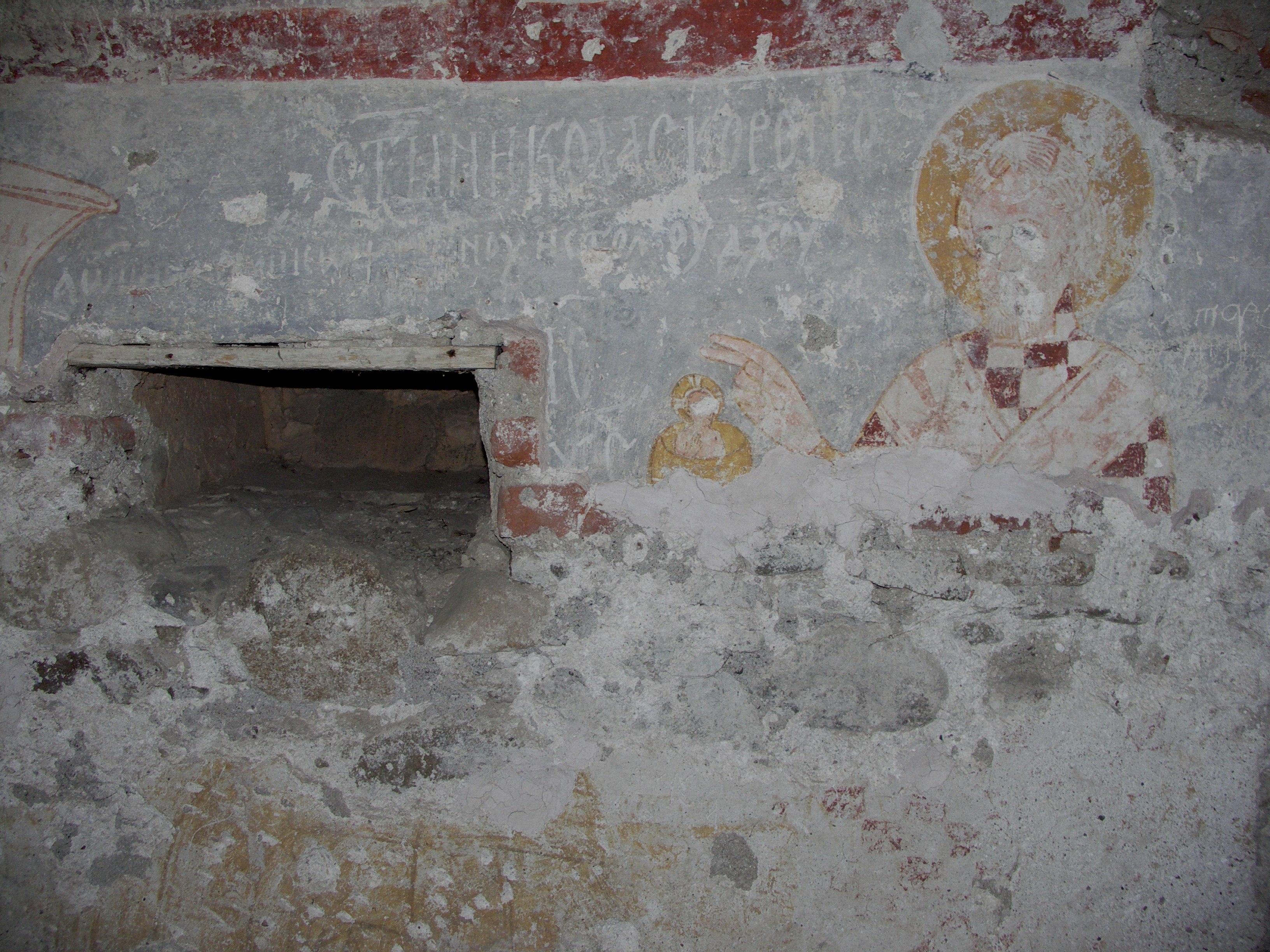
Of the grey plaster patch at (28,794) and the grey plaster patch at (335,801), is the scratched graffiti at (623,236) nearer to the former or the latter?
the grey plaster patch at (335,801)

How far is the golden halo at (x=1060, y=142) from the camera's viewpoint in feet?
5.59

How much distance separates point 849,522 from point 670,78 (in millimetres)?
1109

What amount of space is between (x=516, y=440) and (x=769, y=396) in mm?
613

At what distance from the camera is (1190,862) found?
187 centimetres

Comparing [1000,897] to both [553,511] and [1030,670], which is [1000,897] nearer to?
[1030,670]

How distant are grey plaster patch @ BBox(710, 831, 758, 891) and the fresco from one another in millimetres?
2173

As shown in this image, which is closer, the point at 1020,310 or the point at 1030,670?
the point at 1020,310

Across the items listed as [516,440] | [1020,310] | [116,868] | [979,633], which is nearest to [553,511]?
[516,440]

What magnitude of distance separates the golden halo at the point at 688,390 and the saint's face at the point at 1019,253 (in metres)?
0.64

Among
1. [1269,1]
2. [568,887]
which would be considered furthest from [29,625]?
[1269,1]

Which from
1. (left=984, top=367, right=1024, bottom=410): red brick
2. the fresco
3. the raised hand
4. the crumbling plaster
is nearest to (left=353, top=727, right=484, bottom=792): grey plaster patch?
the crumbling plaster

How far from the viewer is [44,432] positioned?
6.28 feet

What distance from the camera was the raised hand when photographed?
179cm

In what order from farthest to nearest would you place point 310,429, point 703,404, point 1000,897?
point 310,429, point 1000,897, point 703,404
